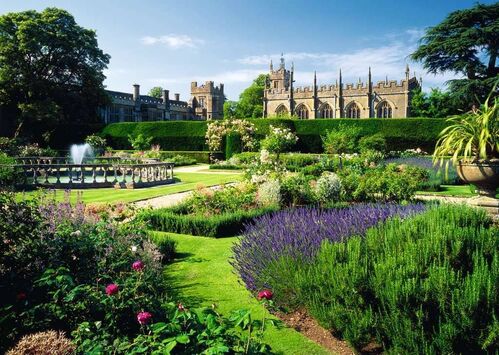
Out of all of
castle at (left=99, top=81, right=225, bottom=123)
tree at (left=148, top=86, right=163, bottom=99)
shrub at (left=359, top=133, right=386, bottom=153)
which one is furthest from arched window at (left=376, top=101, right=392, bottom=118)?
tree at (left=148, top=86, right=163, bottom=99)

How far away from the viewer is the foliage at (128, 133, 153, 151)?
32531mm

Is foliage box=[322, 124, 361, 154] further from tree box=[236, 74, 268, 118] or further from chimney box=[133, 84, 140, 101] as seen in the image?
tree box=[236, 74, 268, 118]

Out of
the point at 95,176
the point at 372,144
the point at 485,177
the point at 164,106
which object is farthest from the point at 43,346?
the point at 164,106

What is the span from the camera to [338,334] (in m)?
3.65

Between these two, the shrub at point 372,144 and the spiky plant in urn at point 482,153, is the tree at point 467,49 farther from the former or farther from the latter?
the spiky plant in urn at point 482,153

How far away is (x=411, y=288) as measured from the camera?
2998mm

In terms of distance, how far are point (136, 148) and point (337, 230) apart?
30.4 metres

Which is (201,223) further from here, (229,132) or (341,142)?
(229,132)

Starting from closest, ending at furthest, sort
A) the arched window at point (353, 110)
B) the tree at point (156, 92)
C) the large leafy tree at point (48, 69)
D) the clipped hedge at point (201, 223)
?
the clipped hedge at point (201, 223)
the large leafy tree at point (48, 69)
the arched window at point (353, 110)
the tree at point (156, 92)

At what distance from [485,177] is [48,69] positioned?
39.0 meters

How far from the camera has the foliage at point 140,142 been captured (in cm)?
3253

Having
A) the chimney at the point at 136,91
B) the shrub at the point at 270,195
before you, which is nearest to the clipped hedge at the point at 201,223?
the shrub at the point at 270,195

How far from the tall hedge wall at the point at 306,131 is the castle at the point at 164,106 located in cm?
680

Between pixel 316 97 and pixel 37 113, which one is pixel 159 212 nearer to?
pixel 37 113
